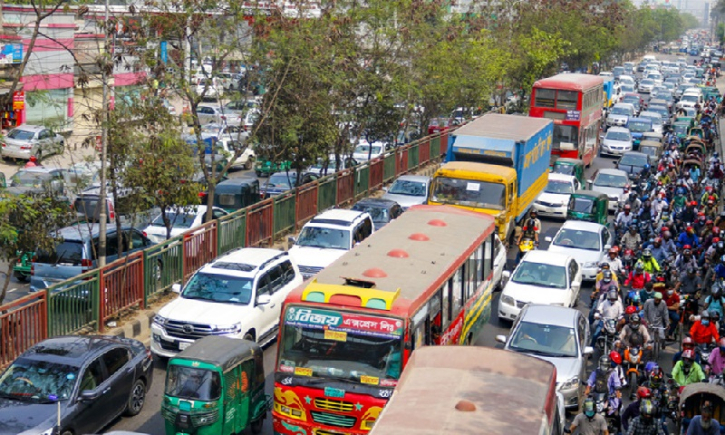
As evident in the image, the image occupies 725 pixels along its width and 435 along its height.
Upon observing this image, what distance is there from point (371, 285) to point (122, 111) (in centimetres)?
940

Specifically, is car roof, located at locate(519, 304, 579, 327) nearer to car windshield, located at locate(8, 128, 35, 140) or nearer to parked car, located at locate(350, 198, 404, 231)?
parked car, located at locate(350, 198, 404, 231)

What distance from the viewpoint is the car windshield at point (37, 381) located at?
13.0 meters

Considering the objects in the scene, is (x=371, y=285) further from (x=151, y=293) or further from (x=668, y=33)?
(x=668, y=33)

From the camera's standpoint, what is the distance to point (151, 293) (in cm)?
1938

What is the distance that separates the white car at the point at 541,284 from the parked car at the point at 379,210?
4.84 metres

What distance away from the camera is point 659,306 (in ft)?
59.9

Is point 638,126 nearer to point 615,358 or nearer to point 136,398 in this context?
point 615,358

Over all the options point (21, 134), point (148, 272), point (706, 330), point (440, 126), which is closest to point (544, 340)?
point (706, 330)

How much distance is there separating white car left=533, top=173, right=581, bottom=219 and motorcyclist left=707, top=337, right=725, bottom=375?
623 inches

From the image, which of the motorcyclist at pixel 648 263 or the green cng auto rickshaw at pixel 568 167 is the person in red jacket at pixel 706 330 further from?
the green cng auto rickshaw at pixel 568 167

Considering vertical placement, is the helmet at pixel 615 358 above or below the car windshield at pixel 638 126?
below

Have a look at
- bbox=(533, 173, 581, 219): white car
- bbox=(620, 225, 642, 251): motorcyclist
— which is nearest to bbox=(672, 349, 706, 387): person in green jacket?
bbox=(620, 225, 642, 251): motorcyclist

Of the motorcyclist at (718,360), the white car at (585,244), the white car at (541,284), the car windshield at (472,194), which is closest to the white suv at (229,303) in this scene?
the white car at (541,284)

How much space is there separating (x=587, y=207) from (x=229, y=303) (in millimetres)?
14980
